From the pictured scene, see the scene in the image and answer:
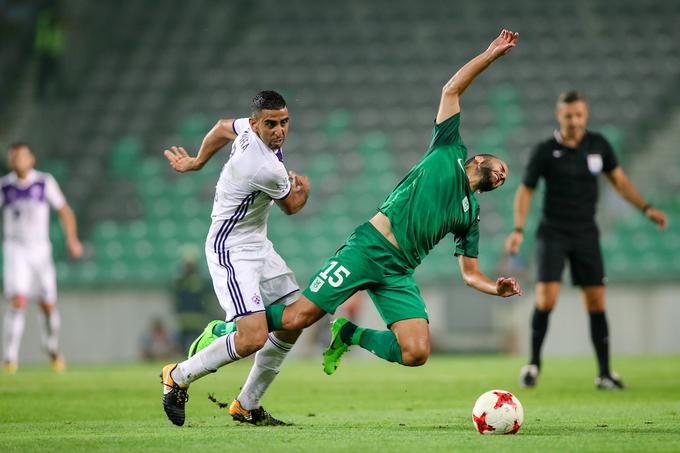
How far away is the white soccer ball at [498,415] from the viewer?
6160mm

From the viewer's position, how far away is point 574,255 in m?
10.1

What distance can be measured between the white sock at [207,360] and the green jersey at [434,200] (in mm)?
1192

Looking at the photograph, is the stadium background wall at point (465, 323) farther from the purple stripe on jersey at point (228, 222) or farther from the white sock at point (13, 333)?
the purple stripe on jersey at point (228, 222)

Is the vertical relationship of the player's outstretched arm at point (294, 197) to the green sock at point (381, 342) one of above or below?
above

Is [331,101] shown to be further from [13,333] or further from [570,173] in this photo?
[570,173]

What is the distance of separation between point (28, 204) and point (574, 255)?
256 inches

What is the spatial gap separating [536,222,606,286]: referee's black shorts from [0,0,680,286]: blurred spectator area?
8.55m

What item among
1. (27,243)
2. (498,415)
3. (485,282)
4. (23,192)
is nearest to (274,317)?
(485,282)

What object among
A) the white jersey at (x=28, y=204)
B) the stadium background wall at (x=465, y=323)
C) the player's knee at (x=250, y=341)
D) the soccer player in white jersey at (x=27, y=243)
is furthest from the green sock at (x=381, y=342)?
the stadium background wall at (x=465, y=323)

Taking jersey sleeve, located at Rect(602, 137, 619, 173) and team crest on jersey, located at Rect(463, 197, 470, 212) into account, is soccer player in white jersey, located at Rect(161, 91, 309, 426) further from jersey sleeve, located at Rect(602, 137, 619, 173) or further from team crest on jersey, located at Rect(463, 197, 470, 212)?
jersey sleeve, located at Rect(602, 137, 619, 173)

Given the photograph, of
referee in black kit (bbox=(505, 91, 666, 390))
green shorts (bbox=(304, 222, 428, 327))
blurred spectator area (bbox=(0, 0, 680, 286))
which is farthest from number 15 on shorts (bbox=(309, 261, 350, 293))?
blurred spectator area (bbox=(0, 0, 680, 286))

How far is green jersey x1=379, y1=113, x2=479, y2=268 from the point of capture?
6.79 meters

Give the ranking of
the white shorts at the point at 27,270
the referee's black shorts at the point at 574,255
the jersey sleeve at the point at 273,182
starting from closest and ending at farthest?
the jersey sleeve at the point at 273,182
the referee's black shorts at the point at 574,255
the white shorts at the point at 27,270

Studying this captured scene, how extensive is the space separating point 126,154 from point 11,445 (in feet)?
51.8
